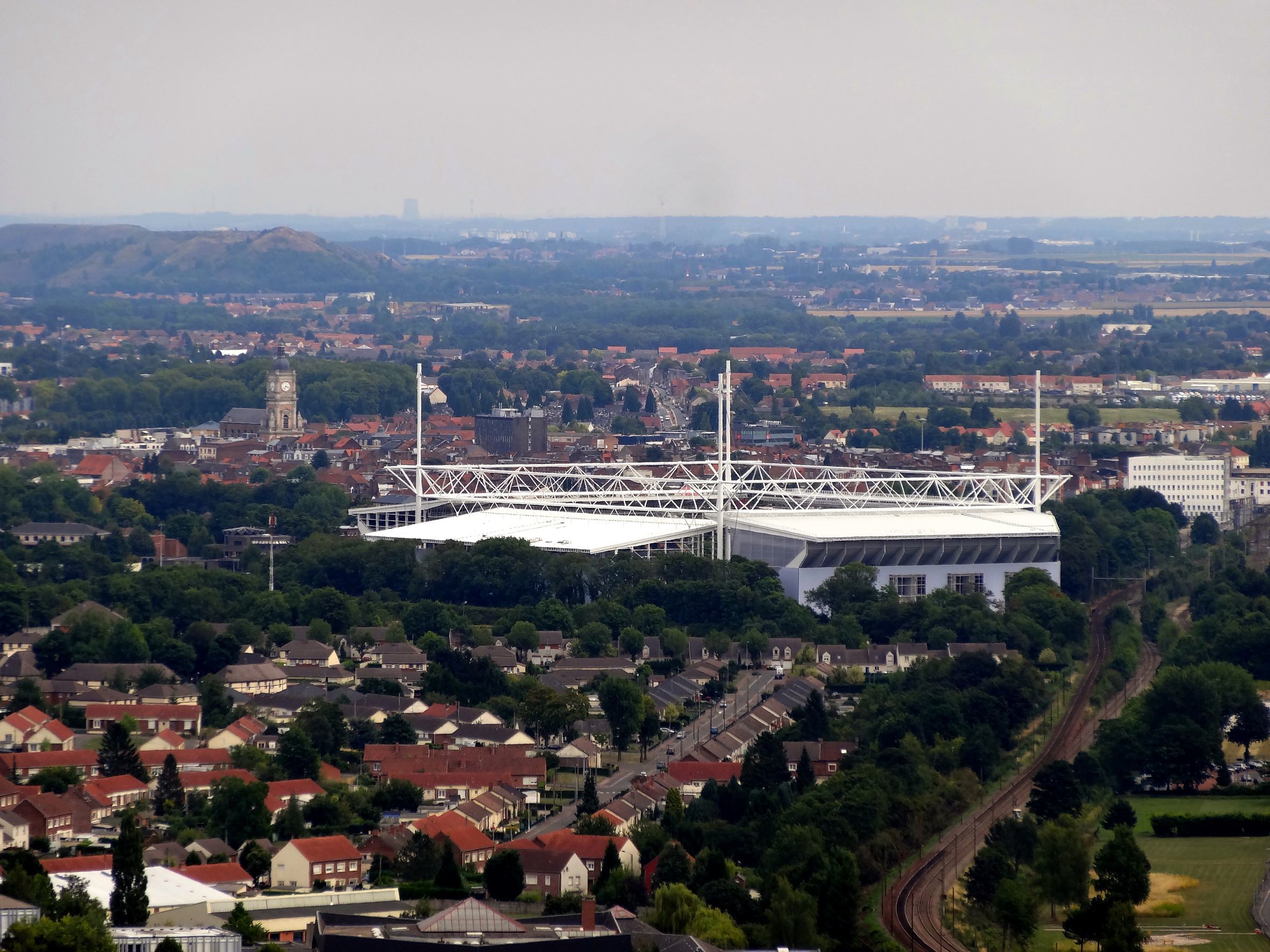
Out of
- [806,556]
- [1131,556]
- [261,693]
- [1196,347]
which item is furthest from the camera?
[1196,347]

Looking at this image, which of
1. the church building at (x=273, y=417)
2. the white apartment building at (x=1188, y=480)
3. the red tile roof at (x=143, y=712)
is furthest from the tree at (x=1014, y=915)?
the church building at (x=273, y=417)

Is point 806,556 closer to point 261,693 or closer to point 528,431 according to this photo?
point 261,693

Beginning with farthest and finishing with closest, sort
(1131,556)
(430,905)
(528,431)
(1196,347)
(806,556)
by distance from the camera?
1. (1196,347)
2. (528,431)
3. (1131,556)
4. (806,556)
5. (430,905)

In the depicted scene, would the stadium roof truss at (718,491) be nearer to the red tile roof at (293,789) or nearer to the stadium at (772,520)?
the stadium at (772,520)

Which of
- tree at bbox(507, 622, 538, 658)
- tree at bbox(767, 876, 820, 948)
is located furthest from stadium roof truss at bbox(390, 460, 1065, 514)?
tree at bbox(767, 876, 820, 948)

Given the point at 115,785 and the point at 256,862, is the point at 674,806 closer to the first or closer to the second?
the point at 256,862

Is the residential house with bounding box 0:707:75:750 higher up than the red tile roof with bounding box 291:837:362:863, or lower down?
lower down

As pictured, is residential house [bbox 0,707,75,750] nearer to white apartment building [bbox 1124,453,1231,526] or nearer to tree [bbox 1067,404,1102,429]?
white apartment building [bbox 1124,453,1231,526]

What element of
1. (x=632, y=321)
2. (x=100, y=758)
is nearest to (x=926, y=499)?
(x=100, y=758)

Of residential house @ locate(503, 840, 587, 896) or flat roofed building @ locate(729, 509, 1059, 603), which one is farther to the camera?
flat roofed building @ locate(729, 509, 1059, 603)
